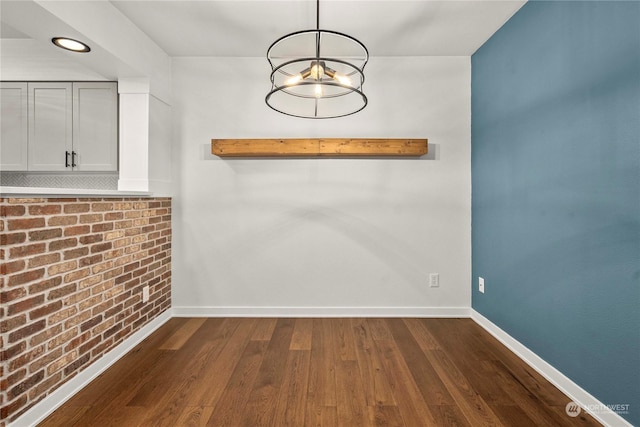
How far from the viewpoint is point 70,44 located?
7.07 feet

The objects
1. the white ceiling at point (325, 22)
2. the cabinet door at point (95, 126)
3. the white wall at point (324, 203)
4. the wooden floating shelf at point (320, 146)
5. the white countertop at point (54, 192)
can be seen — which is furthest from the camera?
the white wall at point (324, 203)

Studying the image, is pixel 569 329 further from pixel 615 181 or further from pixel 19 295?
pixel 19 295

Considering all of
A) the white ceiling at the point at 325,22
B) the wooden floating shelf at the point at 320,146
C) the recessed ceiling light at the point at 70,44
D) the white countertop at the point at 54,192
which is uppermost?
the white ceiling at the point at 325,22

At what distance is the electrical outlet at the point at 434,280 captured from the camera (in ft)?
10.3

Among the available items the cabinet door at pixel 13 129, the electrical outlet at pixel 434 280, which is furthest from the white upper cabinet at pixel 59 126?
the electrical outlet at pixel 434 280

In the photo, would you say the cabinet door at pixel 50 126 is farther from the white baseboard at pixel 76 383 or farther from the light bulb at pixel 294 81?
the light bulb at pixel 294 81

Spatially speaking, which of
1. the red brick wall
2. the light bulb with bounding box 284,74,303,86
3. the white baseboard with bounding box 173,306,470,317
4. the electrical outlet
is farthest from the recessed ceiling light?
the electrical outlet

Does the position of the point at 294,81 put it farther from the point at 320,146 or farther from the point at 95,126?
the point at 95,126

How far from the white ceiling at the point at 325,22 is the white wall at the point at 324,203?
0.26 meters

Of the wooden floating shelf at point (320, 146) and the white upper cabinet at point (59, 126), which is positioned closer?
the white upper cabinet at point (59, 126)

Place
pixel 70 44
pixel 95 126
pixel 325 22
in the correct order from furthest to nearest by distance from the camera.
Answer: pixel 95 126
pixel 325 22
pixel 70 44

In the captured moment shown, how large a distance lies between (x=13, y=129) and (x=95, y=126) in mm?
749

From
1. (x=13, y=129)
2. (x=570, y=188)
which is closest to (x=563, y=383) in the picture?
(x=570, y=188)

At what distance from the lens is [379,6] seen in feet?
7.59
